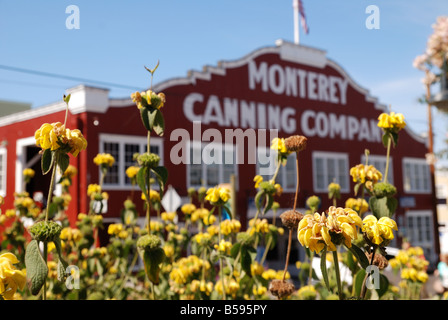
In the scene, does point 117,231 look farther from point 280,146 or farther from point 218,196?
point 280,146

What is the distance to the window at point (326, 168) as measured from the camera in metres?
15.8

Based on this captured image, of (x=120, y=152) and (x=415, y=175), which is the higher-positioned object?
(x=120, y=152)

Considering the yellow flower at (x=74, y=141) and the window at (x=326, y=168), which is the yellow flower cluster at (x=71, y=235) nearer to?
the yellow flower at (x=74, y=141)

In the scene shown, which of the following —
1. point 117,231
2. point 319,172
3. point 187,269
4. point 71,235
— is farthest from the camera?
point 319,172

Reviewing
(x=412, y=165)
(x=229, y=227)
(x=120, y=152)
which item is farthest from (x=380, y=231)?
(x=412, y=165)

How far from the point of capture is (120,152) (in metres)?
11.3

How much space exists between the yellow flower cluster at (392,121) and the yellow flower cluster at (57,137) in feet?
3.82

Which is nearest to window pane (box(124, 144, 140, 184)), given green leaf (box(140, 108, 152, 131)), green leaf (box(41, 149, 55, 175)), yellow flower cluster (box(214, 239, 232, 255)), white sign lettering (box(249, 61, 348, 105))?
white sign lettering (box(249, 61, 348, 105))

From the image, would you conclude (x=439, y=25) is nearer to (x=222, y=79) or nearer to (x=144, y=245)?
(x=144, y=245)

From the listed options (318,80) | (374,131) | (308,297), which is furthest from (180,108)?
(308,297)

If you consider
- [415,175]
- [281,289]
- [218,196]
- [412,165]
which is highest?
[412,165]

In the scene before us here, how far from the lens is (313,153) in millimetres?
15734

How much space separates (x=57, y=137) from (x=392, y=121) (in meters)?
1.28
